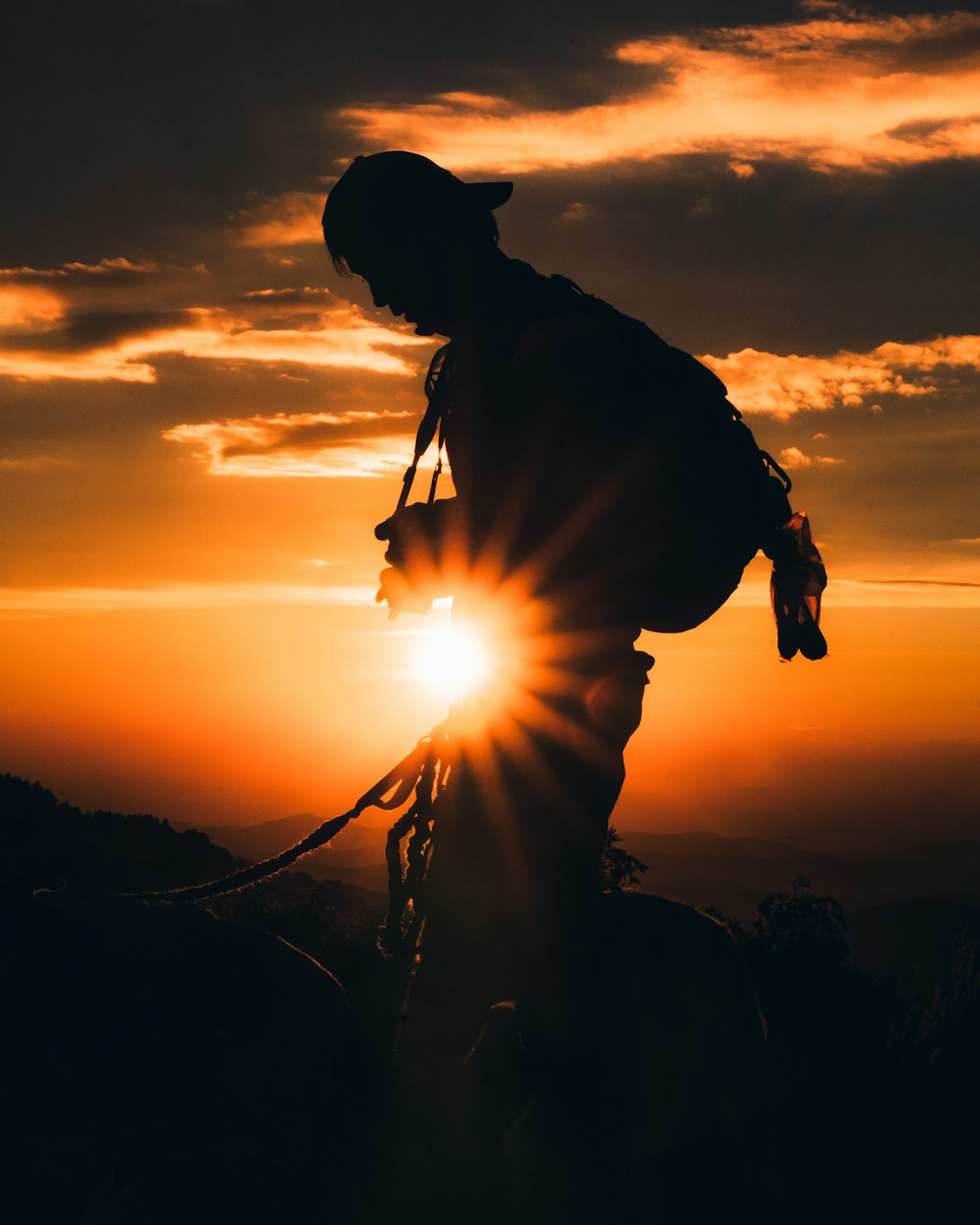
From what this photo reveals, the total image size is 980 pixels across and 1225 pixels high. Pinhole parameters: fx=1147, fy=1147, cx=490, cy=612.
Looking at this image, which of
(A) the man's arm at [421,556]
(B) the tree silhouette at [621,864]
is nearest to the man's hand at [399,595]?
(A) the man's arm at [421,556]

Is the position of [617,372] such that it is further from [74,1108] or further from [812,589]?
[74,1108]

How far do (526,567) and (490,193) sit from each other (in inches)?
57.9

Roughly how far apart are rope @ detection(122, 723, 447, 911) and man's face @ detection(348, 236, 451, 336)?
164 centimetres

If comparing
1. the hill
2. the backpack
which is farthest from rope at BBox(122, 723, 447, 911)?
the hill

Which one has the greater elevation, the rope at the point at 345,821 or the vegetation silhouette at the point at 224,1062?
the rope at the point at 345,821

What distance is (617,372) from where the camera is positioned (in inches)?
166

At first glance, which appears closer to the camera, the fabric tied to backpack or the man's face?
the man's face

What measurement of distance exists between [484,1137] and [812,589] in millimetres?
2584

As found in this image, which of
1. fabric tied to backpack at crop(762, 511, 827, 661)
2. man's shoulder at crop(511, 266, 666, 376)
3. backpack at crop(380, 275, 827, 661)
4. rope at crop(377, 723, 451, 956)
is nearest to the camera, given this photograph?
man's shoulder at crop(511, 266, 666, 376)

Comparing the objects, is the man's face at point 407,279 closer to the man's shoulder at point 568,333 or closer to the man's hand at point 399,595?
the man's shoulder at point 568,333

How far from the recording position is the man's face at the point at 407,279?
443 cm

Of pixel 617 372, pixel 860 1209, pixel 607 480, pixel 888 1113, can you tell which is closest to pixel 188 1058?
pixel 607 480

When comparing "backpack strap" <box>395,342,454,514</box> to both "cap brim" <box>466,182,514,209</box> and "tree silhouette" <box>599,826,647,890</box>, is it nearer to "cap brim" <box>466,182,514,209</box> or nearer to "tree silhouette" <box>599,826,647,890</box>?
"cap brim" <box>466,182,514,209</box>

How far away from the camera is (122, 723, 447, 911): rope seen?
4.46m
